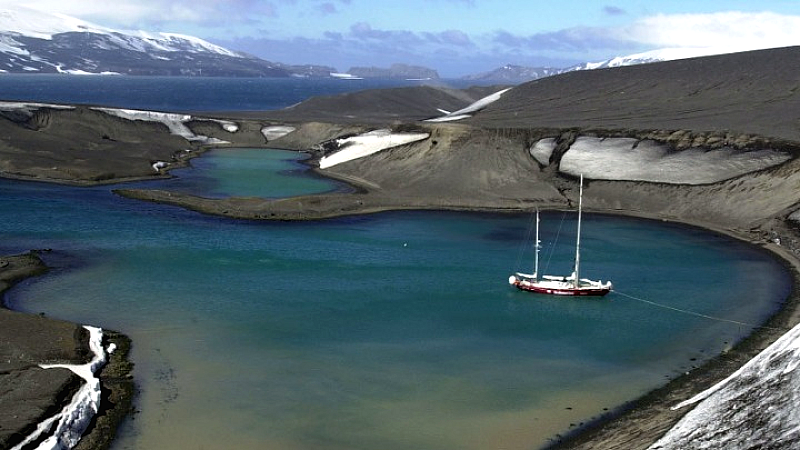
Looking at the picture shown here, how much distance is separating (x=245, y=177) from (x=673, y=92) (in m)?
43.2

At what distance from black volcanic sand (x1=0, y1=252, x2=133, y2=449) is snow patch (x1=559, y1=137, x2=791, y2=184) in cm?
4066

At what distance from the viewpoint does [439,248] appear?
4319 cm

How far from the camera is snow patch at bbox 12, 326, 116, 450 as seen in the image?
19438 mm

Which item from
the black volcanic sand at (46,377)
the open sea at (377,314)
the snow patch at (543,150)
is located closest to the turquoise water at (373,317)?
the open sea at (377,314)

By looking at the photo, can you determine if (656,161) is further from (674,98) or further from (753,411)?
(753,411)

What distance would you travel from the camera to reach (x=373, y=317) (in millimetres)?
31078

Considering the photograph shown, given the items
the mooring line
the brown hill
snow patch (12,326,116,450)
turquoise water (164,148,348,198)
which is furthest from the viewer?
the brown hill

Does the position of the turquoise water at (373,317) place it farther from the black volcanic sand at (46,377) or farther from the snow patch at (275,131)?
the snow patch at (275,131)

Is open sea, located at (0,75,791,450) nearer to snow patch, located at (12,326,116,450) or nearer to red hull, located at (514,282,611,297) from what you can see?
red hull, located at (514,282,611,297)

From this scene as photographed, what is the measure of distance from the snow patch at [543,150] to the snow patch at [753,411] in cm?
4367

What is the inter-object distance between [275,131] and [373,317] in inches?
2560

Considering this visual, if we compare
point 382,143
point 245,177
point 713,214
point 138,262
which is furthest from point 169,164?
point 713,214

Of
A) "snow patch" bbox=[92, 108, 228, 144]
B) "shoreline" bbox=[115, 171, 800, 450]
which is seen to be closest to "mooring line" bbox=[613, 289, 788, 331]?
"shoreline" bbox=[115, 171, 800, 450]

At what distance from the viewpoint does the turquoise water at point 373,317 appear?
22359mm
